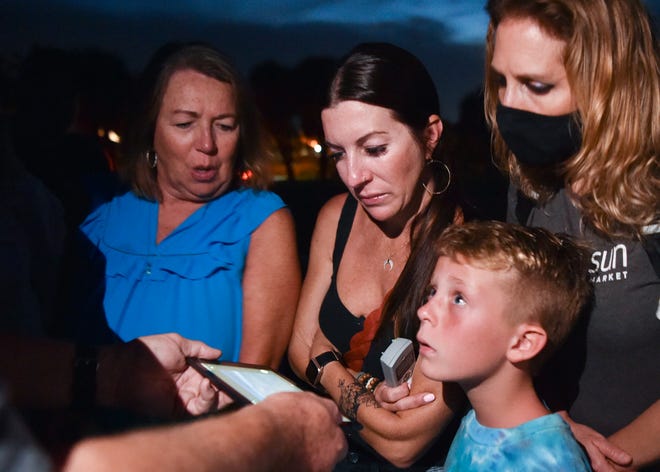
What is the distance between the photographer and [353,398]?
7.11 ft

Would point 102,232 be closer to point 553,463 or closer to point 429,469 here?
point 429,469

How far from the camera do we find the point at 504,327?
1.83 metres

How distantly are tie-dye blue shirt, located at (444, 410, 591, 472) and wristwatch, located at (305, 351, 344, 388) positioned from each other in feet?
1.97

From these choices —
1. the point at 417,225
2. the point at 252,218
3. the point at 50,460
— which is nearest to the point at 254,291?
the point at 252,218

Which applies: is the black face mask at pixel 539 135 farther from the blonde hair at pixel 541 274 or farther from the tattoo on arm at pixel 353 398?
the tattoo on arm at pixel 353 398

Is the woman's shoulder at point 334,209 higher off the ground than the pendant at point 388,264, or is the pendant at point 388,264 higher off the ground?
the woman's shoulder at point 334,209

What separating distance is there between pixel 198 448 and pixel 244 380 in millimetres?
604

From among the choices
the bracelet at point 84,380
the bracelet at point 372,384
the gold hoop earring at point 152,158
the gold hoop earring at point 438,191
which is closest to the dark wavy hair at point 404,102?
the gold hoop earring at point 438,191

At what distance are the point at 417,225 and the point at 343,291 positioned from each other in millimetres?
365

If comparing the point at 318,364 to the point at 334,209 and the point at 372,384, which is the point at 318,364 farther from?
the point at 334,209

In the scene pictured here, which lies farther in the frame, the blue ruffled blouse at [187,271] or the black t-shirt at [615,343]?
the blue ruffled blouse at [187,271]

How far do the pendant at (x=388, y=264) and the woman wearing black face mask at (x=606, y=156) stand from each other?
0.71 metres

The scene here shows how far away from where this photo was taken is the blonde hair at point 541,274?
1.85 m

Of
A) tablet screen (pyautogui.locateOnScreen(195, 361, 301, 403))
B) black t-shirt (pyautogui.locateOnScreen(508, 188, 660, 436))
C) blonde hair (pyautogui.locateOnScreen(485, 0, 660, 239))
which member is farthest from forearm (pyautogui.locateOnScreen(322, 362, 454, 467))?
blonde hair (pyautogui.locateOnScreen(485, 0, 660, 239))
